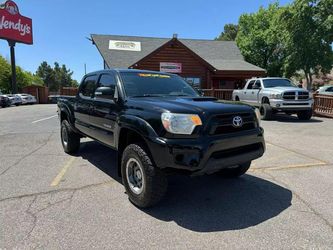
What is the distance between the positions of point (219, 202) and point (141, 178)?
115cm

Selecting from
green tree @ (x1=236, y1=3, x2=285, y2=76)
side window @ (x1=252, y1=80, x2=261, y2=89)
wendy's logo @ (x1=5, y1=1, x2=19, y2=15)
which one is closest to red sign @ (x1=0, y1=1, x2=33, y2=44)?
wendy's logo @ (x1=5, y1=1, x2=19, y2=15)

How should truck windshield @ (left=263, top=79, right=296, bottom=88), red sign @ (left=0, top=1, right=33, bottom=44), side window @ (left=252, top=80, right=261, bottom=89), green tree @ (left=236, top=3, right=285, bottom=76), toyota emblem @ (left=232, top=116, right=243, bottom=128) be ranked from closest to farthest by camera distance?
toyota emblem @ (left=232, top=116, right=243, bottom=128) < truck windshield @ (left=263, top=79, right=296, bottom=88) < side window @ (left=252, top=80, right=261, bottom=89) < red sign @ (left=0, top=1, right=33, bottom=44) < green tree @ (left=236, top=3, right=285, bottom=76)

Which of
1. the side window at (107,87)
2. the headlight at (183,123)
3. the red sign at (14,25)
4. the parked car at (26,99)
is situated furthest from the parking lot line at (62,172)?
the red sign at (14,25)

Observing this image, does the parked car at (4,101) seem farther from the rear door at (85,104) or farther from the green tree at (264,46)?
the rear door at (85,104)

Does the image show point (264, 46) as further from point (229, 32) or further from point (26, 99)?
point (229, 32)

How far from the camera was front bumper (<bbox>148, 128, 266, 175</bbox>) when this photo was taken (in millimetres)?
3730

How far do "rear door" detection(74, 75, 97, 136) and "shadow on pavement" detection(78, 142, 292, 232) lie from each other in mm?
1130

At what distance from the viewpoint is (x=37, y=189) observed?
4977mm

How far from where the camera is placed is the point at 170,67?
84.2 ft

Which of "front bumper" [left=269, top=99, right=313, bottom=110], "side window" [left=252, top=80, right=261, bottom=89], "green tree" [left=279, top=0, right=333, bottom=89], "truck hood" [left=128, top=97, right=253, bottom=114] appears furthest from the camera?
"green tree" [left=279, top=0, right=333, bottom=89]

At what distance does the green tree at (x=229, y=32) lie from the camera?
75.8 metres

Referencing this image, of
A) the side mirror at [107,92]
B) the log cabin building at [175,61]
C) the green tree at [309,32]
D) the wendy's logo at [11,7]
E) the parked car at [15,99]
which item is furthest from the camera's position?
the wendy's logo at [11,7]

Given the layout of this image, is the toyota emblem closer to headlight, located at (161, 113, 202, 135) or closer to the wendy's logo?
headlight, located at (161, 113, 202, 135)

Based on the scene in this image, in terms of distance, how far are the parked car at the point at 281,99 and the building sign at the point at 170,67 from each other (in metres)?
Answer: 11.2
